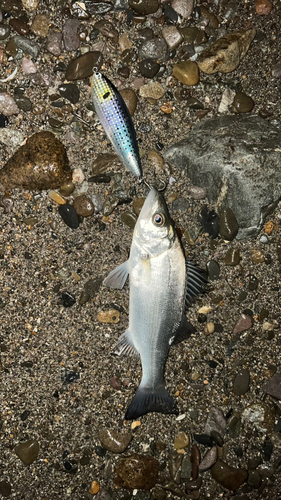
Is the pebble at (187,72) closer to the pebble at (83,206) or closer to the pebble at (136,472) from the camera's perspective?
the pebble at (83,206)

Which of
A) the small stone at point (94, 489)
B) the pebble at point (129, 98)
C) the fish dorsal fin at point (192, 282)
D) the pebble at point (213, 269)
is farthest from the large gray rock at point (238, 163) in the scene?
the small stone at point (94, 489)

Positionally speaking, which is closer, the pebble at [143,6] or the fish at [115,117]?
the fish at [115,117]

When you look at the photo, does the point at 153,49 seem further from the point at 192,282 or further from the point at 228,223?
the point at 192,282

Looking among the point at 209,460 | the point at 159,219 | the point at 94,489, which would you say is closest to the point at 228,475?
the point at 209,460

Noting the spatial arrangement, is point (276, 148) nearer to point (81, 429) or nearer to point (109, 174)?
point (109, 174)

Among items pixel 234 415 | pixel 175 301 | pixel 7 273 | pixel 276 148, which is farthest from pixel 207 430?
pixel 276 148

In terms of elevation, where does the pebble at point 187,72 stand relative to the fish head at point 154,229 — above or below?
above
